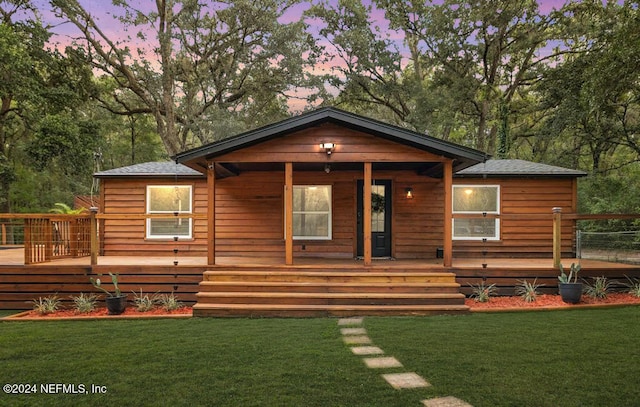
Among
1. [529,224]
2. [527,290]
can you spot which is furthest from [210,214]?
[529,224]

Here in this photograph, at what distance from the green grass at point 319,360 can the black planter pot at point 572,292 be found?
0.68 meters

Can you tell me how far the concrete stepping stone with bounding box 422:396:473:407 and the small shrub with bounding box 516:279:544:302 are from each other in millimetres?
4520

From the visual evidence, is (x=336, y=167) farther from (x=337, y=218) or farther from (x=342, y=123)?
(x=342, y=123)

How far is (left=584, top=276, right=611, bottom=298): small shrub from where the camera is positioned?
7.04m

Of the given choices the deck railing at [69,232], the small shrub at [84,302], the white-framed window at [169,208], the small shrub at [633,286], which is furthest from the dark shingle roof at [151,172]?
the small shrub at [633,286]

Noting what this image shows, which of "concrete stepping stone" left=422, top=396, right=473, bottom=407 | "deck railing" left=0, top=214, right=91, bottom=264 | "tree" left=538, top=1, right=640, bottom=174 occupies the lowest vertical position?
"concrete stepping stone" left=422, top=396, right=473, bottom=407

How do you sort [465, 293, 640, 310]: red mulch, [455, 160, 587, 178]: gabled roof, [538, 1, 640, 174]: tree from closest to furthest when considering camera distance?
[465, 293, 640, 310]: red mulch < [455, 160, 587, 178]: gabled roof < [538, 1, 640, 174]: tree

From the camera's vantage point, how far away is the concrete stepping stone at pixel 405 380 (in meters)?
3.49

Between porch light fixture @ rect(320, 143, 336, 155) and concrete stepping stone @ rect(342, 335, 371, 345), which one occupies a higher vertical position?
porch light fixture @ rect(320, 143, 336, 155)

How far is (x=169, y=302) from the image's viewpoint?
6801 mm

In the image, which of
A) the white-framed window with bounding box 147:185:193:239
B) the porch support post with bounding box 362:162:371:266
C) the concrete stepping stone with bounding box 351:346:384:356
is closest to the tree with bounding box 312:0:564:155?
the white-framed window with bounding box 147:185:193:239

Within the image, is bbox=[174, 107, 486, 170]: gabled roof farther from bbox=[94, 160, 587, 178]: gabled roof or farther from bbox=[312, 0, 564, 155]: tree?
bbox=[312, 0, 564, 155]: tree

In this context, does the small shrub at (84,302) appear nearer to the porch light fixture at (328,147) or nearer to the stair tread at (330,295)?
the stair tread at (330,295)

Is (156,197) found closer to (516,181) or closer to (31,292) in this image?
(31,292)
